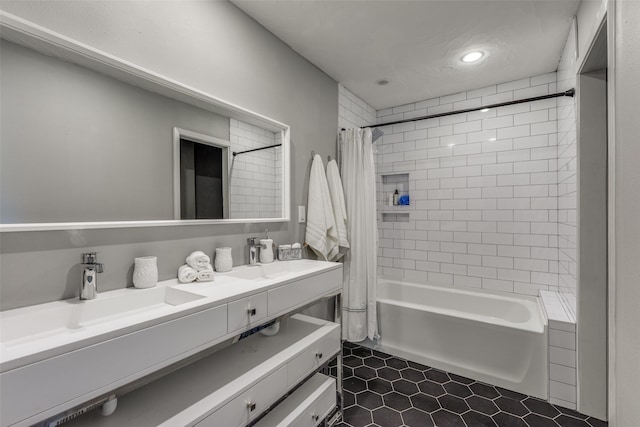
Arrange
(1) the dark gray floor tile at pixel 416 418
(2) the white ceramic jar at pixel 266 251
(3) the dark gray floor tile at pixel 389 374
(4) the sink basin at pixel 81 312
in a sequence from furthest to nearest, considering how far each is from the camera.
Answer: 1. (3) the dark gray floor tile at pixel 389 374
2. (2) the white ceramic jar at pixel 266 251
3. (1) the dark gray floor tile at pixel 416 418
4. (4) the sink basin at pixel 81 312

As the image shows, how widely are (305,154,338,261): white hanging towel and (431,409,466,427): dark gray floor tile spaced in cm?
124

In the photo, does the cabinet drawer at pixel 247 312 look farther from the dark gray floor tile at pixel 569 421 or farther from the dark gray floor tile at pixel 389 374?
the dark gray floor tile at pixel 569 421

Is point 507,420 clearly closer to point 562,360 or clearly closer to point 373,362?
point 562,360

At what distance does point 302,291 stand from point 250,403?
55 cm

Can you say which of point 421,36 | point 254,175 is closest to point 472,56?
point 421,36

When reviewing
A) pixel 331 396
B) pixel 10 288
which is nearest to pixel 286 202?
pixel 331 396

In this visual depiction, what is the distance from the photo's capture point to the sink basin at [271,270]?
1.70 m

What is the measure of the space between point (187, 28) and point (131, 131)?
0.65m

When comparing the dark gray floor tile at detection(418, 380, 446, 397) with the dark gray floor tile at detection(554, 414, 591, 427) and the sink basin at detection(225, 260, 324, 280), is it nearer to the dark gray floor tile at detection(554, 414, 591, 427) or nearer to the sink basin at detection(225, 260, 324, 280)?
the dark gray floor tile at detection(554, 414, 591, 427)

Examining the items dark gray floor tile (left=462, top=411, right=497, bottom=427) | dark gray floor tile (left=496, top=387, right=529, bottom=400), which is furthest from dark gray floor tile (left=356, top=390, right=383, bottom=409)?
dark gray floor tile (left=496, top=387, right=529, bottom=400)

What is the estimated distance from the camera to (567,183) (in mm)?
2203

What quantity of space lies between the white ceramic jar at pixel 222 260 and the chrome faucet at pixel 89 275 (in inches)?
22.3

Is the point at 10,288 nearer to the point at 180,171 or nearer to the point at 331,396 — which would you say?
the point at 180,171

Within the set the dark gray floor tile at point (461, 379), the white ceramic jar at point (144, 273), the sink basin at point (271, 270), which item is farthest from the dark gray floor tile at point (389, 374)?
the white ceramic jar at point (144, 273)
